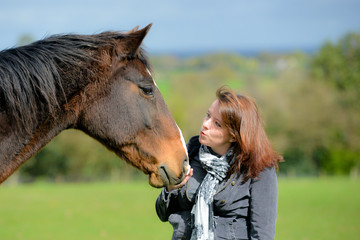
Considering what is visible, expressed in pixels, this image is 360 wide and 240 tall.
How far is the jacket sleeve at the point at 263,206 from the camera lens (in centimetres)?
335


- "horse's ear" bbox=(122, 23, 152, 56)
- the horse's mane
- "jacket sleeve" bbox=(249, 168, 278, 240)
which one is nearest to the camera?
the horse's mane

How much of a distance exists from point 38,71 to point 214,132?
156 cm

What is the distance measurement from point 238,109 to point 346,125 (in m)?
51.0

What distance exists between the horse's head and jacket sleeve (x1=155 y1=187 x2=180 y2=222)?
40cm

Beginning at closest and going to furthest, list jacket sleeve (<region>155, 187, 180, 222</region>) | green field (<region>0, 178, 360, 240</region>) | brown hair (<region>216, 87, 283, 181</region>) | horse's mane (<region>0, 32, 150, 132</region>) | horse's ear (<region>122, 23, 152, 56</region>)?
horse's mane (<region>0, 32, 150, 132</region>) → horse's ear (<region>122, 23, 152, 56</region>) → brown hair (<region>216, 87, 283, 181</region>) → jacket sleeve (<region>155, 187, 180, 222</region>) → green field (<region>0, 178, 360, 240</region>)

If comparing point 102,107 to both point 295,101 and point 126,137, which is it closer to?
point 126,137

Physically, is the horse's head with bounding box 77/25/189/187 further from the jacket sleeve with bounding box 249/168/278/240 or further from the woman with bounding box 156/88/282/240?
the jacket sleeve with bounding box 249/168/278/240

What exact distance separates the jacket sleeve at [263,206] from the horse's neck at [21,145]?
5.39 feet

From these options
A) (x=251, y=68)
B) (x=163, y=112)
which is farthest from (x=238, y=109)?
(x=251, y=68)

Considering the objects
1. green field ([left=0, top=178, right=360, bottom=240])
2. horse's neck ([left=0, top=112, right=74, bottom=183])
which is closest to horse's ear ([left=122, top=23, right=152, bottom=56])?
horse's neck ([left=0, top=112, right=74, bottom=183])

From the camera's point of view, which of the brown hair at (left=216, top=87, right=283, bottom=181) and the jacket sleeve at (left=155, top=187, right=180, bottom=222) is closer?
the brown hair at (left=216, top=87, right=283, bottom=181)

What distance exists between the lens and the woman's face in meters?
3.63

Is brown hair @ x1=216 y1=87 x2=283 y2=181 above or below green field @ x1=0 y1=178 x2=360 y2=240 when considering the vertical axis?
above

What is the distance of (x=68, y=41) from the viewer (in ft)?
10.3
